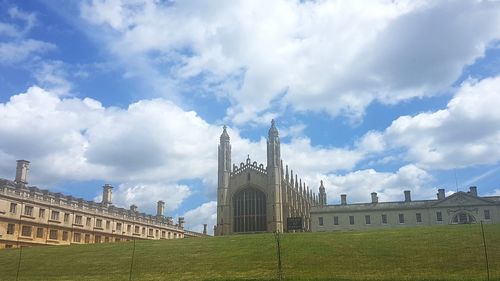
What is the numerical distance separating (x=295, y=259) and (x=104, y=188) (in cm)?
5557

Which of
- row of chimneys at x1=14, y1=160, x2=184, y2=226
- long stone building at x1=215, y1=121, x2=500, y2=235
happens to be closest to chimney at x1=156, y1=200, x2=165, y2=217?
row of chimneys at x1=14, y1=160, x2=184, y2=226

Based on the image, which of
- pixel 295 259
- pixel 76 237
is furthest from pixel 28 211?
pixel 295 259

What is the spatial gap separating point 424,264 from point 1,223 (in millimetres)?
47264

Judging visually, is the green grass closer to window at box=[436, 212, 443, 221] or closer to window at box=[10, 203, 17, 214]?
window at box=[10, 203, 17, 214]

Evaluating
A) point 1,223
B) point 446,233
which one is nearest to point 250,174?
point 1,223

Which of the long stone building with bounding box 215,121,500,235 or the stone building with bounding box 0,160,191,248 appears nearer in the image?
the stone building with bounding box 0,160,191,248

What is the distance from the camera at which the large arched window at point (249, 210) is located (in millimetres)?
75812

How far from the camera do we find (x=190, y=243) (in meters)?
40.6

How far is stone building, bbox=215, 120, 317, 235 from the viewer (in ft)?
246

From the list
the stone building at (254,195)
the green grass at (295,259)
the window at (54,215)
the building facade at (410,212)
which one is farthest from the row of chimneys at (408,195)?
the window at (54,215)

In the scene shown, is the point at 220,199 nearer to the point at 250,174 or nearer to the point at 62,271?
the point at 250,174

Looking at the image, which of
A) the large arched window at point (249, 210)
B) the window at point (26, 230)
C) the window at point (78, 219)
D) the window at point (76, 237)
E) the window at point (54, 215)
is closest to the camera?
the window at point (26, 230)

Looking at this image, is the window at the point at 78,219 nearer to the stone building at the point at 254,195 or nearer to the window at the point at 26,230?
the window at the point at 26,230

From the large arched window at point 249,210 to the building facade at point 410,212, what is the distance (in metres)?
8.21
